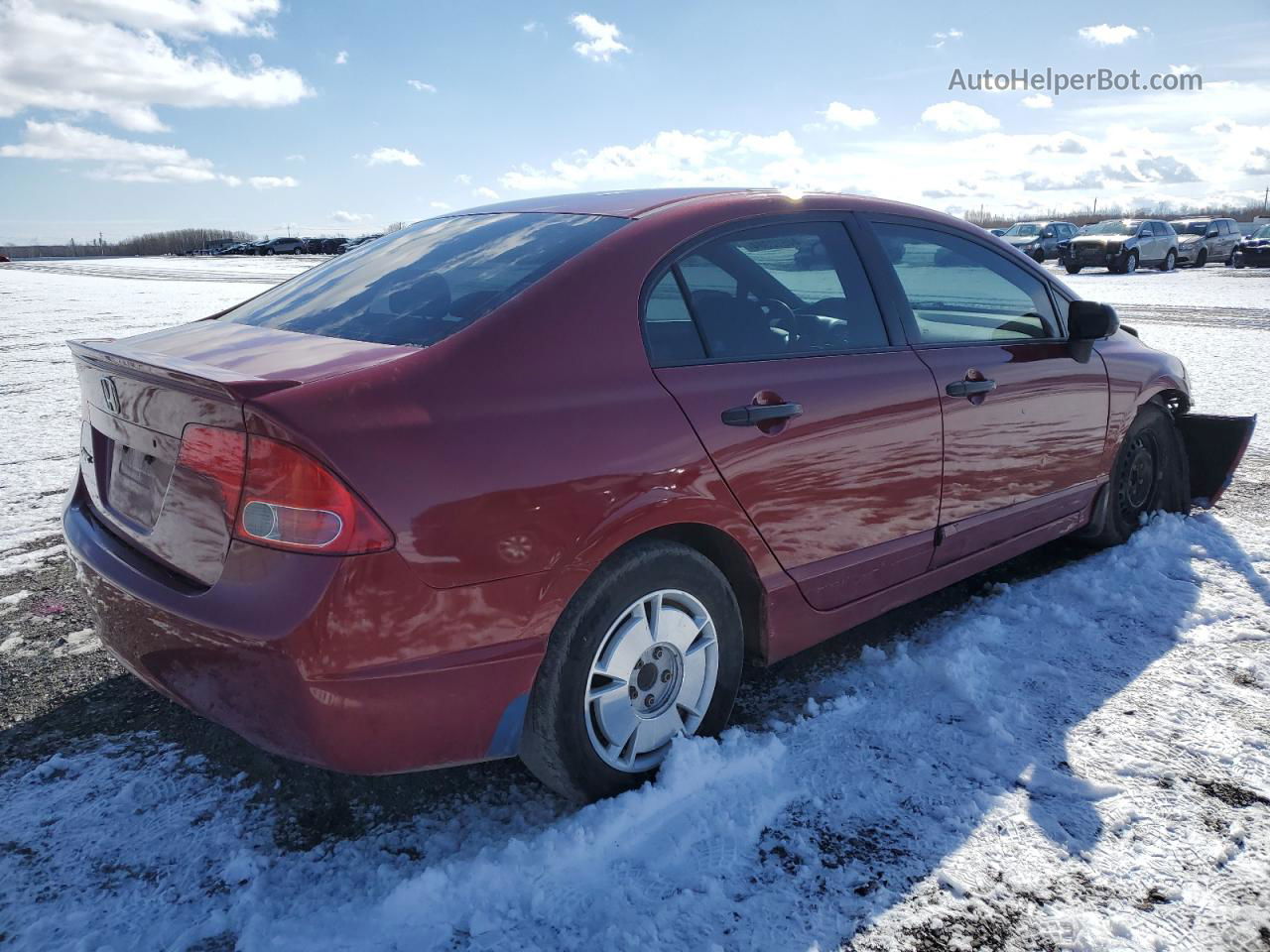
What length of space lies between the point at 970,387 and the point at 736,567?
121cm

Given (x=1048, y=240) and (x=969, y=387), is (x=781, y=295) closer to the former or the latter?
(x=969, y=387)

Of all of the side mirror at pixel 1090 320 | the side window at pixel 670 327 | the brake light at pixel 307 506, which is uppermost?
the side window at pixel 670 327

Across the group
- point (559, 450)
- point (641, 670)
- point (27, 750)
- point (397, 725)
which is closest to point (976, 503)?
point (641, 670)

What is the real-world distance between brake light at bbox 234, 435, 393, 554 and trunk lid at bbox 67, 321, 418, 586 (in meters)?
0.10

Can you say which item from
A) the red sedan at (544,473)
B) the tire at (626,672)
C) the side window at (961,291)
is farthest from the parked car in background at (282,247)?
the tire at (626,672)

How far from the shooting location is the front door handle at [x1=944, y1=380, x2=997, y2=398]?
323cm

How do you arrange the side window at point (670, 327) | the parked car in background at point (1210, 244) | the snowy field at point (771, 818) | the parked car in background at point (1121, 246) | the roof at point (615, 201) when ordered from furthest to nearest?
the parked car in background at point (1210, 244), the parked car in background at point (1121, 246), the roof at point (615, 201), the side window at point (670, 327), the snowy field at point (771, 818)

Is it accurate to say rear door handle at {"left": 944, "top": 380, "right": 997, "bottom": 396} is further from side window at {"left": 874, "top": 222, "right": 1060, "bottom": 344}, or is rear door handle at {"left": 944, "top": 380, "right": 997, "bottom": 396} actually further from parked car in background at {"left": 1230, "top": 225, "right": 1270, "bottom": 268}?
parked car in background at {"left": 1230, "top": 225, "right": 1270, "bottom": 268}

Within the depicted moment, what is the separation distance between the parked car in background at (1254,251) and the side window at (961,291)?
34.6 meters

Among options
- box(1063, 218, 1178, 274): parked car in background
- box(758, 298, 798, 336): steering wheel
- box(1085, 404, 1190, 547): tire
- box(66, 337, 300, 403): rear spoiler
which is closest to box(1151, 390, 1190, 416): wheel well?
box(1085, 404, 1190, 547): tire

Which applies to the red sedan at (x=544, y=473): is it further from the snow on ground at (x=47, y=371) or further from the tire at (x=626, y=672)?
the snow on ground at (x=47, y=371)

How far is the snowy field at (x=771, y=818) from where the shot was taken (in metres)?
2.06

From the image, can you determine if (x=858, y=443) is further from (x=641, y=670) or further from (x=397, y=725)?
(x=397, y=725)

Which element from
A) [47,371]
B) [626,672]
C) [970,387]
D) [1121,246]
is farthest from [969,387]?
[1121,246]
